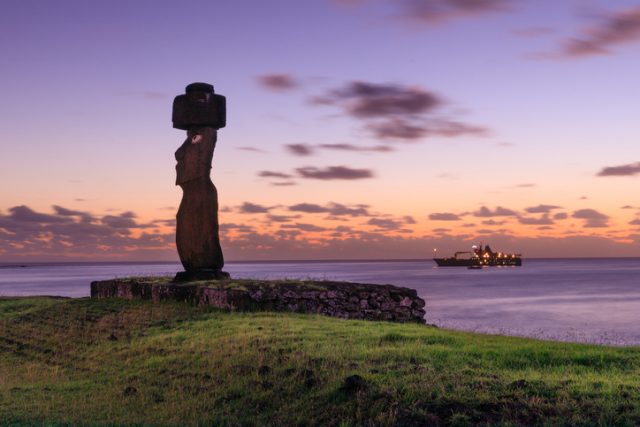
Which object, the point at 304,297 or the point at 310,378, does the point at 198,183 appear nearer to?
the point at 304,297

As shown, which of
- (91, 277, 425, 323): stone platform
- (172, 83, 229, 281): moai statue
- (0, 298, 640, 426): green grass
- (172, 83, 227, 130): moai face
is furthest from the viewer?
(172, 83, 227, 130): moai face

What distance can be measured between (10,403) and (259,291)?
9.44 m

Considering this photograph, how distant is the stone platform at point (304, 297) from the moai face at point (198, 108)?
5.98m

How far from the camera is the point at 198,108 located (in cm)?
2578

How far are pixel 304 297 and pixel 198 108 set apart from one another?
8.46 meters

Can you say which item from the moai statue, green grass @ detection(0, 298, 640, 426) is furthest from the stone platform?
green grass @ detection(0, 298, 640, 426)

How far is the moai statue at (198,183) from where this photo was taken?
25297mm

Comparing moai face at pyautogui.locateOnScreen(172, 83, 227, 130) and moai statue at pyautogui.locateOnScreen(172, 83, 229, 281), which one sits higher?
moai face at pyautogui.locateOnScreen(172, 83, 227, 130)

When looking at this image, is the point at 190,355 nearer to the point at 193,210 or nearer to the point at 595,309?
the point at 193,210

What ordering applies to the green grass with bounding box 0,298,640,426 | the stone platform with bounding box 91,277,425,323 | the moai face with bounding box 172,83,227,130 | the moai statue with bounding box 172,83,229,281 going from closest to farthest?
the green grass with bounding box 0,298,640,426 → the stone platform with bounding box 91,277,425,323 → the moai statue with bounding box 172,83,229,281 → the moai face with bounding box 172,83,227,130

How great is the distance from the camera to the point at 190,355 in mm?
15539

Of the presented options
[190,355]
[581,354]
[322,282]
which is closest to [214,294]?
[322,282]

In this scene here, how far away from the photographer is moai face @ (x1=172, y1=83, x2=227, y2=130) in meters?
25.8

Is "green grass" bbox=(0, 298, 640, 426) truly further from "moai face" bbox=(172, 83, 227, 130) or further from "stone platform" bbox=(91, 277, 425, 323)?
"moai face" bbox=(172, 83, 227, 130)
